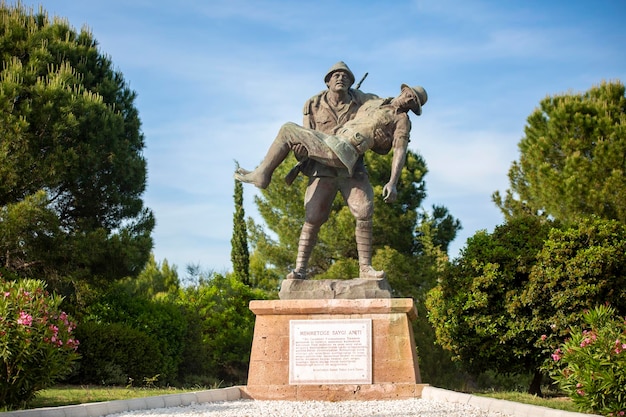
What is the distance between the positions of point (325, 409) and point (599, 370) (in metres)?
2.54

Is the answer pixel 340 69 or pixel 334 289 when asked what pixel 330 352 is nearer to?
pixel 334 289

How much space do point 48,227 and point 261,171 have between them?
664 cm

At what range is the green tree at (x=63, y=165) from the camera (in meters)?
14.2

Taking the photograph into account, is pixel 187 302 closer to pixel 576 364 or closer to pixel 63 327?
pixel 63 327

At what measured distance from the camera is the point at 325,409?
24.2ft

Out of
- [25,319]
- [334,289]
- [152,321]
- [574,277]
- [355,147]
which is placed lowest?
[25,319]

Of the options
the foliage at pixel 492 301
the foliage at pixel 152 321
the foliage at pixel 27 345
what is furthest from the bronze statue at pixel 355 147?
the foliage at pixel 152 321

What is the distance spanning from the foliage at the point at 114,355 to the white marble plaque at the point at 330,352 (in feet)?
18.0

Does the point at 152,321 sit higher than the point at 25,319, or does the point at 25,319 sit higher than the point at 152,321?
the point at 152,321

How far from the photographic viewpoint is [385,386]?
817cm

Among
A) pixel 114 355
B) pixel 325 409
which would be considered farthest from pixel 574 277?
pixel 114 355

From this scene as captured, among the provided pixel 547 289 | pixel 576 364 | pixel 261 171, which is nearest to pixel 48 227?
pixel 261 171

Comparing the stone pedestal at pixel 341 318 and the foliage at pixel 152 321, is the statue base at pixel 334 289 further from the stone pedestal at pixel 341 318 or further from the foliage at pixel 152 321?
the foliage at pixel 152 321

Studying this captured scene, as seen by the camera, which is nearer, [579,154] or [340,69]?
[340,69]
